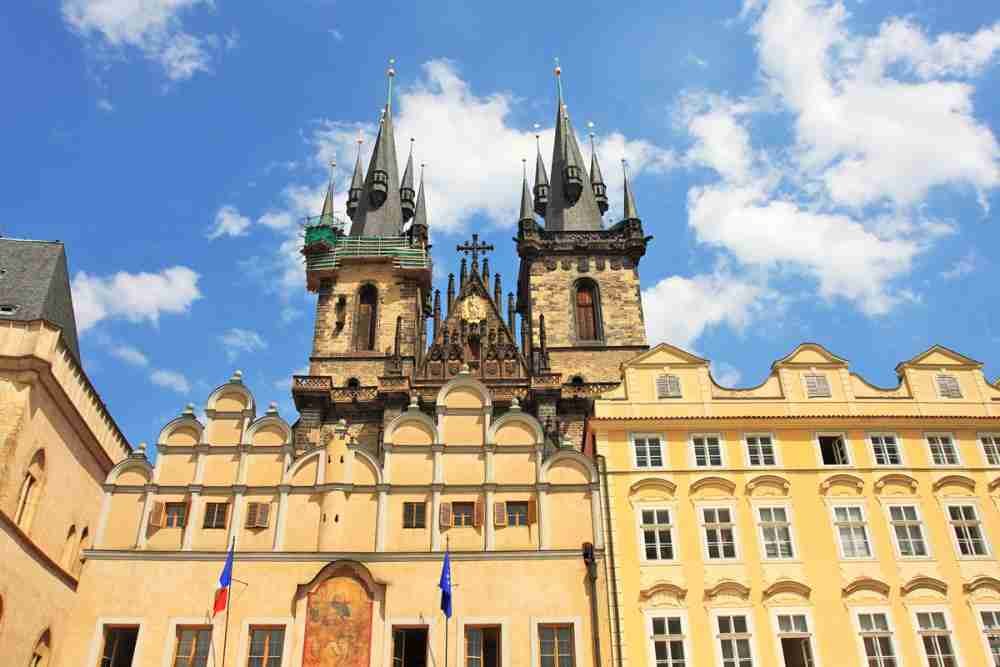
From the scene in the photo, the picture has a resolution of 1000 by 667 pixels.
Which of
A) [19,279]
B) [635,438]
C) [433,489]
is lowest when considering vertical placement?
[433,489]

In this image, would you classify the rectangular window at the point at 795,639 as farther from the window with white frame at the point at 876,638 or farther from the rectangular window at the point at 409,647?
the rectangular window at the point at 409,647

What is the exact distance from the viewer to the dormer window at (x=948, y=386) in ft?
76.7

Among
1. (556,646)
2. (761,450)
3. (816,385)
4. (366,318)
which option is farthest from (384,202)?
(556,646)

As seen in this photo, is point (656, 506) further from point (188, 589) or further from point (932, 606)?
point (188, 589)

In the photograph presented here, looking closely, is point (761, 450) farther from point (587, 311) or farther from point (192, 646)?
point (587, 311)

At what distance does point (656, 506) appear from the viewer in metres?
21.3

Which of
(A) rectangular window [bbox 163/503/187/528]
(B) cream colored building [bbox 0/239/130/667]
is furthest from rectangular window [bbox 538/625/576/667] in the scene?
(B) cream colored building [bbox 0/239/130/667]

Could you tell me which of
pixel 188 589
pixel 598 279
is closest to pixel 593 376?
pixel 598 279

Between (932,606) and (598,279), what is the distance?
30.8 meters

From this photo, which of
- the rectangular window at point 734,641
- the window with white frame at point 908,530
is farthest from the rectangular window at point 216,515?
the window with white frame at point 908,530

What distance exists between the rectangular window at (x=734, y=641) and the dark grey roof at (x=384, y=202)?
37927 millimetres

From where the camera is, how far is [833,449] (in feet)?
74.0

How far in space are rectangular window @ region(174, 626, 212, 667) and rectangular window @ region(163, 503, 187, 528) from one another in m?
2.64

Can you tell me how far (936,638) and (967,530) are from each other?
3099 mm
